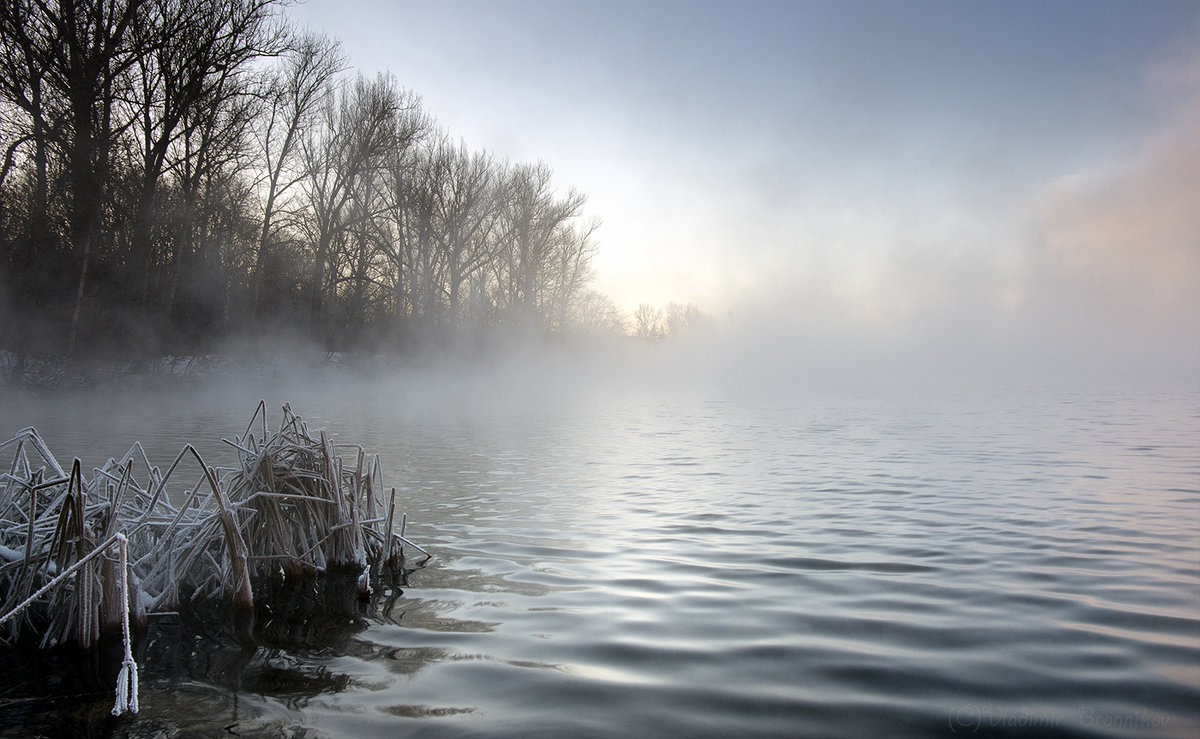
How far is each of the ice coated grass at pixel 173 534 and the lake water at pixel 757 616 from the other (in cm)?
47

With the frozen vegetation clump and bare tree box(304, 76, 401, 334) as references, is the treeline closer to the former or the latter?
bare tree box(304, 76, 401, 334)

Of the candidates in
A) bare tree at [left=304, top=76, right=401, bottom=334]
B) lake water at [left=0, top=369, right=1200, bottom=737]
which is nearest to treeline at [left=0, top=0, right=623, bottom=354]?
bare tree at [left=304, top=76, right=401, bottom=334]

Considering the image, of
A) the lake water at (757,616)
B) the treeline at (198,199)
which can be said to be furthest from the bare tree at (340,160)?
the lake water at (757,616)

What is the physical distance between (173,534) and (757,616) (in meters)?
3.19

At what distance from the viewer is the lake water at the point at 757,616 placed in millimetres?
2676

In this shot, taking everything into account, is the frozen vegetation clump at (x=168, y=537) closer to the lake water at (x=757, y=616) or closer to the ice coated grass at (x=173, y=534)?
the ice coated grass at (x=173, y=534)

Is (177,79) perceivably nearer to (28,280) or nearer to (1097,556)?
(28,280)

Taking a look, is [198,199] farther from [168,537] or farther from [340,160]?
[168,537]

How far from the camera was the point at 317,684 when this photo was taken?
3.02 meters

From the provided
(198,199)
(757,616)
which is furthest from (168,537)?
(198,199)

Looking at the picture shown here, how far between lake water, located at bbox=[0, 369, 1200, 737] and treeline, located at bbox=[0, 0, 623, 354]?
498 inches

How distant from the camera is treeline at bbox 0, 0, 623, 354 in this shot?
18766 millimetres

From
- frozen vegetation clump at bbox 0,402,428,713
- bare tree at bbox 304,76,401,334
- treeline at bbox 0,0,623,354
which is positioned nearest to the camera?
frozen vegetation clump at bbox 0,402,428,713

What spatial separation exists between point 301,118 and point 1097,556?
102ft
